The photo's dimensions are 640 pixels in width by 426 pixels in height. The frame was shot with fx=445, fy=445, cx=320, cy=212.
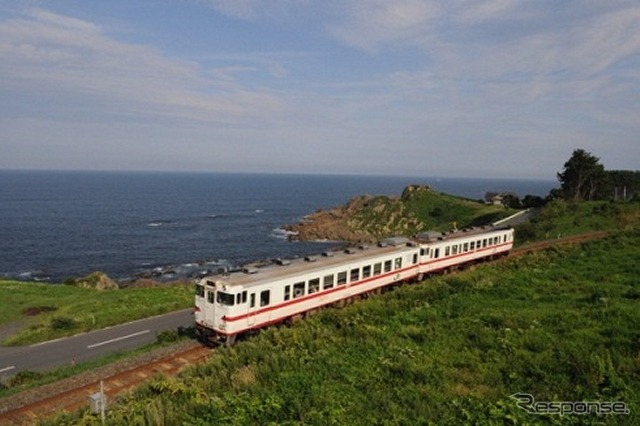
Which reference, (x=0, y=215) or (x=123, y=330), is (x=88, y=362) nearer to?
(x=123, y=330)

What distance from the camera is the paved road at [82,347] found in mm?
21047

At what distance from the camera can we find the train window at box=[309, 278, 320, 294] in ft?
71.2

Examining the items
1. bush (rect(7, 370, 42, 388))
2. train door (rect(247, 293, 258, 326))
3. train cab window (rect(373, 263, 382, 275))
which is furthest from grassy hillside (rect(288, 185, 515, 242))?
bush (rect(7, 370, 42, 388))

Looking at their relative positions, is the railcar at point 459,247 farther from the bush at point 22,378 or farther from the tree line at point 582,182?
the tree line at point 582,182

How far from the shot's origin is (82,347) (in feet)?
75.2

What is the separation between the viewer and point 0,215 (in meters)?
109

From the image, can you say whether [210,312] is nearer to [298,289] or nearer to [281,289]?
[281,289]

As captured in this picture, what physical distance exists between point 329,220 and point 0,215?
81.8 metres

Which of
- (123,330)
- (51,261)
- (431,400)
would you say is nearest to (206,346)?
(123,330)

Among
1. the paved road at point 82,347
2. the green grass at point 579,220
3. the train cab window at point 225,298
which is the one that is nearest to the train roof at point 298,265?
the train cab window at point 225,298

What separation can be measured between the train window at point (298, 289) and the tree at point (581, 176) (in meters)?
65.7

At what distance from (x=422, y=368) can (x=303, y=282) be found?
10176mm

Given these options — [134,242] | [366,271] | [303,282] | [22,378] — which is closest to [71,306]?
[22,378]

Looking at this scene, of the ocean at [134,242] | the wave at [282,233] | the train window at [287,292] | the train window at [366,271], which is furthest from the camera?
the wave at [282,233]
